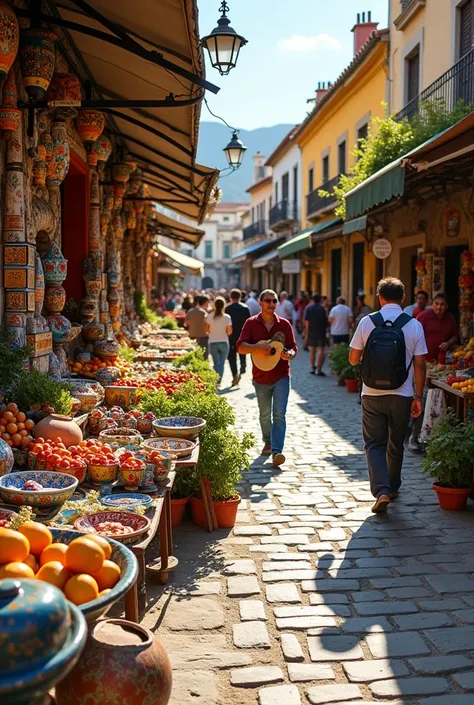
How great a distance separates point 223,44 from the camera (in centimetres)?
745

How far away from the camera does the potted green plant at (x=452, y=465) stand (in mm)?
5875

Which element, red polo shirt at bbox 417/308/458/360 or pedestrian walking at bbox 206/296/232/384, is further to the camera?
pedestrian walking at bbox 206/296/232/384

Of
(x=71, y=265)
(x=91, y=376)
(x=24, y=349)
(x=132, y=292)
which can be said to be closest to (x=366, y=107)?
(x=132, y=292)

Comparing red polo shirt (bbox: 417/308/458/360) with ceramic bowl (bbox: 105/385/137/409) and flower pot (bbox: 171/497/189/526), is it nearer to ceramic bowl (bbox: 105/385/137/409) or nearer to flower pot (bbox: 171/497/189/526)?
ceramic bowl (bbox: 105/385/137/409)

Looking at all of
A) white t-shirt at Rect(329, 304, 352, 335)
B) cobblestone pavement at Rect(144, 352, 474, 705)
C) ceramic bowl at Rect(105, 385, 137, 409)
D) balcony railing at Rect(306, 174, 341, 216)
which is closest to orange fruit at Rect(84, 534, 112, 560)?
cobblestone pavement at Rect(144, 352, 474, 705)

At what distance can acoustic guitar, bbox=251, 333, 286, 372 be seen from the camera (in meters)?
7.43

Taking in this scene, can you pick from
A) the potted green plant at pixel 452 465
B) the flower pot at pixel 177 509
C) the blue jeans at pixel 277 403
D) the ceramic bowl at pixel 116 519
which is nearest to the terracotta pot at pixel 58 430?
the flower pot at pixel 177 509

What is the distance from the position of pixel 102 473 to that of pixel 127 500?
416 millimetres

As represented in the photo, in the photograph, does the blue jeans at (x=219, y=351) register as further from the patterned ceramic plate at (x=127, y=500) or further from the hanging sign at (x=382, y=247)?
the patterned ceramic plate at (x=127, y=500)

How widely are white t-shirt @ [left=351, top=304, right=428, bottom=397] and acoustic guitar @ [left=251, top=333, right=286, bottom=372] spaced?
1.59m

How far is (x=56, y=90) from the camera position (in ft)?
20.9

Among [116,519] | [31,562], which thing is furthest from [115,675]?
[116,519]

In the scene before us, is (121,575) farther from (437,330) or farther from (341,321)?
(341,321)

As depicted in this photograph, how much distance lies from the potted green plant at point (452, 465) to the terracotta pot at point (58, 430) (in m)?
2.86
